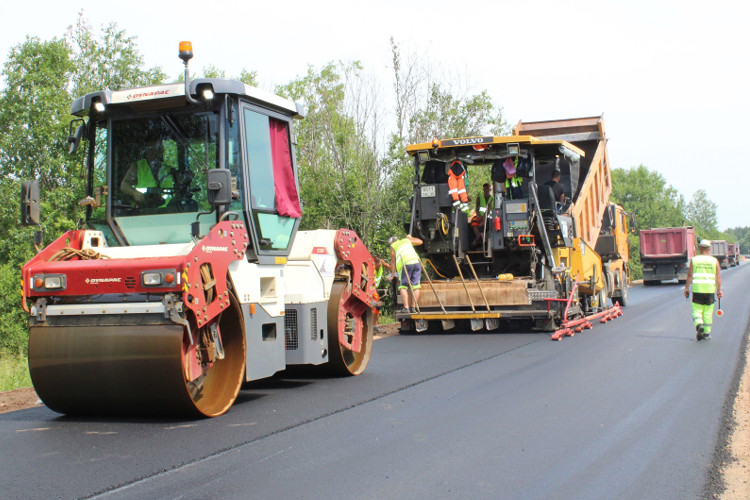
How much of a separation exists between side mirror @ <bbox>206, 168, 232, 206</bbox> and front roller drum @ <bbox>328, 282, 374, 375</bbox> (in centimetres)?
227

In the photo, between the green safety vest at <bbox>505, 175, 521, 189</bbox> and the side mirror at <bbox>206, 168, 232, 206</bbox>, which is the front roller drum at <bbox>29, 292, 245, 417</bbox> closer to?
the side mirror at <bbox>206, 168, 232, 206</bbox>

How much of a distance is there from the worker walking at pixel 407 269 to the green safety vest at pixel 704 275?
4152 mm

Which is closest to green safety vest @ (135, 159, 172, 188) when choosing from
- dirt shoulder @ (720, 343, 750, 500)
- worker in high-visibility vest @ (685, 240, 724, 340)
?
dirt shoulder @ (720, 343, 750, 500)

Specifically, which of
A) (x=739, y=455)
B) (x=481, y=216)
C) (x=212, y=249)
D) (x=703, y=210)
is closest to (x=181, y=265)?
(x=212, y=249)

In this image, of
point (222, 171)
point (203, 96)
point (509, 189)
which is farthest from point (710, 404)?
point (509, 189)

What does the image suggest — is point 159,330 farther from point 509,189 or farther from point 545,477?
point 509,189

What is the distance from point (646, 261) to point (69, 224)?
896 inches

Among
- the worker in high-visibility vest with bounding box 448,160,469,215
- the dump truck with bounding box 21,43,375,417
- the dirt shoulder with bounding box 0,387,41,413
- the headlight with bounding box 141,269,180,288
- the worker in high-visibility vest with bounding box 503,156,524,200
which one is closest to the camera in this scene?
the headlight with bounding box 141,269,180,288

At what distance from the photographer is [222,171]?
5840 mm

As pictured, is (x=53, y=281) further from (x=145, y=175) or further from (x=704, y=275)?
(x=704, y=275)

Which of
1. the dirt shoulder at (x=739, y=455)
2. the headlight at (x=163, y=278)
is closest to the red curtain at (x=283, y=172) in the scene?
the headlight at (x=163, y=278)

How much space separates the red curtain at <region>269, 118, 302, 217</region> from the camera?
7137mm

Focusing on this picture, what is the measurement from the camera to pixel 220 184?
5.85 meters

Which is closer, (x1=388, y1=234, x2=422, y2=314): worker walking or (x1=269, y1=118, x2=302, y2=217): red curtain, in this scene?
(x1=269, y1=118, x2=302, y2=217): red curtain
